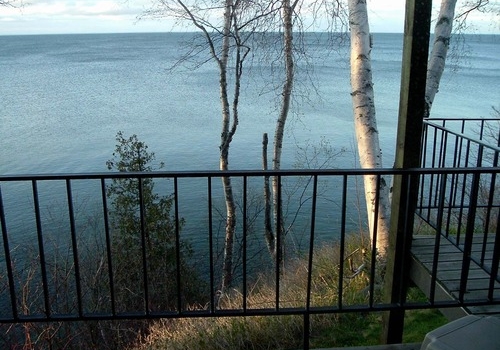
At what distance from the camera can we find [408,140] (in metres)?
2.90

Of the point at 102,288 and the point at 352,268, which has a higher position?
the point at 352,268

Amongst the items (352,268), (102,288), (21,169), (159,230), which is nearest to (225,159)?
(159,230)

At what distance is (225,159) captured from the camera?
11000mm

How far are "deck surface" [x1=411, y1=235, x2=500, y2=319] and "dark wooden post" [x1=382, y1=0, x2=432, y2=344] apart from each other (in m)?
0.32

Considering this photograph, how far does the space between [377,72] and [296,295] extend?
36.6 m

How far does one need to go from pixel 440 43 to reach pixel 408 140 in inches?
113

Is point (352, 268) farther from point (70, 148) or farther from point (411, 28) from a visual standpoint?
point (70, 148)

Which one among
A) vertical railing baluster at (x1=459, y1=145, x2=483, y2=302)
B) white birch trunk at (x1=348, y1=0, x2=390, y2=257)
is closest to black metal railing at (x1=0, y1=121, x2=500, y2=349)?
white birch trunk at (x1=348, y1=0, x2=390, y2=257)

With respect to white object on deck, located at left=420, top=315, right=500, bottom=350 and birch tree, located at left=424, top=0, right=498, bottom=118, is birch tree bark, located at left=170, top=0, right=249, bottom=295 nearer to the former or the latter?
birch tree, located at left=424, top=0, right=498, bottom=118

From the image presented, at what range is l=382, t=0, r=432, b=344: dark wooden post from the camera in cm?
270

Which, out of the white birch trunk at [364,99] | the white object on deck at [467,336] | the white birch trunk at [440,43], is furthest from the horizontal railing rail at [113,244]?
the white object on deck at [467,336]

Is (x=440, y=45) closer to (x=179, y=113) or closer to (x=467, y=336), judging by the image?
(x=467, y=336)

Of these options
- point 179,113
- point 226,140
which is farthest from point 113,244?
point 179,113

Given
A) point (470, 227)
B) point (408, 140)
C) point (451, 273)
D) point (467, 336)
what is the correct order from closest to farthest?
point (467, 336)
point (470, 227)
point (408, 140)
point (451, 273)
